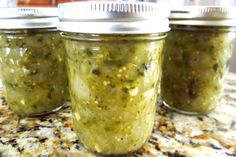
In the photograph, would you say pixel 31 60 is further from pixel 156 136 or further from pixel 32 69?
pixel 156 136

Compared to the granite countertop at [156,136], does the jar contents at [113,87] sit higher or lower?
higher

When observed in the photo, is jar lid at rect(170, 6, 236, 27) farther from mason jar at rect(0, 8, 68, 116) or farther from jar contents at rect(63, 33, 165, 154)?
mason jar at rect(0, 8, 68, 116)

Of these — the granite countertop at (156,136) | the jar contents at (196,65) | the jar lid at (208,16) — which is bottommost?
the granite countertop at (156,136)

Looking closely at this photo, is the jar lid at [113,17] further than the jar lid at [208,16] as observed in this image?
No

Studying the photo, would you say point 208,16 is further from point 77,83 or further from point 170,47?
point 77,83

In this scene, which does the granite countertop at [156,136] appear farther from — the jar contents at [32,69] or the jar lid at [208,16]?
the jar lid at [208,16]

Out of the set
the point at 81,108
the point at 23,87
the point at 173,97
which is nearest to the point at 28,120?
the point at 23,87

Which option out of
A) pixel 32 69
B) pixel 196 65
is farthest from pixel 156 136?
pixel 32 69

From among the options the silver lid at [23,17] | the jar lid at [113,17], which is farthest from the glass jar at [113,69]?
the silver lid at [23,17]
